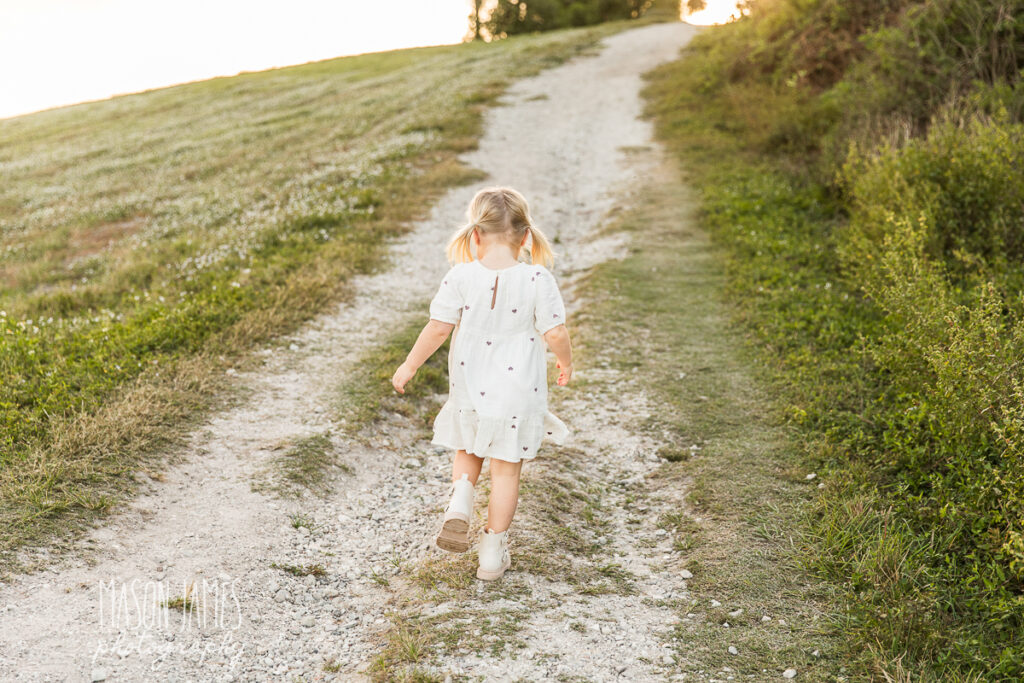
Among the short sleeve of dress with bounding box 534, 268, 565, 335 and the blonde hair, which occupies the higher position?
the blonde hair

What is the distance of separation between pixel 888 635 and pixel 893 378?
139 inches

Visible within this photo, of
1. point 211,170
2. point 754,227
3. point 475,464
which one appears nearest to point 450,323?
point 475,464

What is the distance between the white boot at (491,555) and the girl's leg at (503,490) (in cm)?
12

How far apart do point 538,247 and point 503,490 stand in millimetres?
1695

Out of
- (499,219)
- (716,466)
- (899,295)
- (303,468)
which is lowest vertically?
(716,466)

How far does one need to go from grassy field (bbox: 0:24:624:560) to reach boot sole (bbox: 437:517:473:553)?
2712mm

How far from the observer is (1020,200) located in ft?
31.0

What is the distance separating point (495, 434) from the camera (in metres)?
4.81

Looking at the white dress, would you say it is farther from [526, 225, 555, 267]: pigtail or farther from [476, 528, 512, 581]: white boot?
[476, 528, 512, 581]: white boot

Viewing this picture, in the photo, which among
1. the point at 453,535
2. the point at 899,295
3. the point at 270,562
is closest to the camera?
the point at 453,535

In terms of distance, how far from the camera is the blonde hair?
16.0 feet

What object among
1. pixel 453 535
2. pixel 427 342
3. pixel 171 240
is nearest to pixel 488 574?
pixel 453 535

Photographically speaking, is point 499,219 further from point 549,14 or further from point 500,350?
point 549,14

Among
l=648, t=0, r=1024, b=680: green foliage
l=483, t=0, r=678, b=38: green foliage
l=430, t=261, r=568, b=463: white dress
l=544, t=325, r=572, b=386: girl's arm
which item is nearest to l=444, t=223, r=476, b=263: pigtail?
l=430, t=261, r=568, b=463: white dress
